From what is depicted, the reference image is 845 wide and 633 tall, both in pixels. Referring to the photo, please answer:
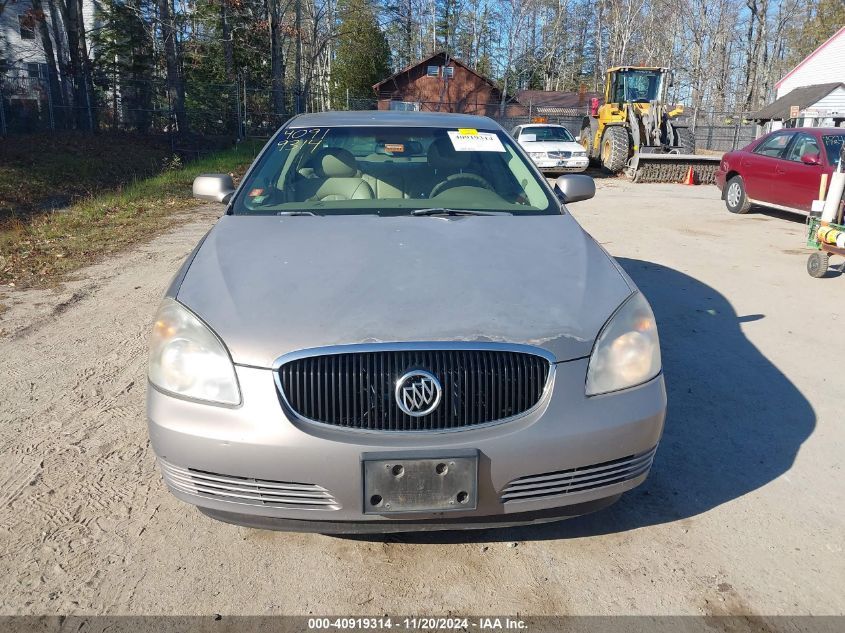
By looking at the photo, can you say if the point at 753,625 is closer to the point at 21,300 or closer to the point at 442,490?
the point at 442,490

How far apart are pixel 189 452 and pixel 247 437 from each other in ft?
0.77

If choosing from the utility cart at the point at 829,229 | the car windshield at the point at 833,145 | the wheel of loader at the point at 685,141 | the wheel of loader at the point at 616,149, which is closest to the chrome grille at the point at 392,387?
the utility cart at the point at 829,229

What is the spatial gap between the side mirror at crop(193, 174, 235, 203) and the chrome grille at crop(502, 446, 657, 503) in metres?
2.67

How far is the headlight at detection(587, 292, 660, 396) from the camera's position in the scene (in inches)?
91.0

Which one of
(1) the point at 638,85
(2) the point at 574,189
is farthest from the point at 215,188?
(1) the point at 638,85

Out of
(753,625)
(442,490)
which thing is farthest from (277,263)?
(753,625)

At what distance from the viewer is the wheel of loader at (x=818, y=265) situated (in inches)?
275

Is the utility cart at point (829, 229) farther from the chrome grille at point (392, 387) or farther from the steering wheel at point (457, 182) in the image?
the chrome grille at point (392, 387)

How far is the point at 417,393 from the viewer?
2.15 m

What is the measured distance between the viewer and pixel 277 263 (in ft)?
9.01

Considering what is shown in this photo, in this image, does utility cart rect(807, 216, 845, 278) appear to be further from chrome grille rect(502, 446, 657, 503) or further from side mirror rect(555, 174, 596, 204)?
chrome grille rect(502, 446, 657, 503)

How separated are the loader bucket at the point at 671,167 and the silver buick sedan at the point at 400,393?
1619 centimetres

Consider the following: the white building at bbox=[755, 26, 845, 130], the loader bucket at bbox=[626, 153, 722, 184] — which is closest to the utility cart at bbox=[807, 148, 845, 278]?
the loader bucket at bbox=[626, 153, 722, 184]

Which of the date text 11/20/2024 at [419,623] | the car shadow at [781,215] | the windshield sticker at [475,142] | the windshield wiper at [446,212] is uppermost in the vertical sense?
the windshield sticker at [475,142]
